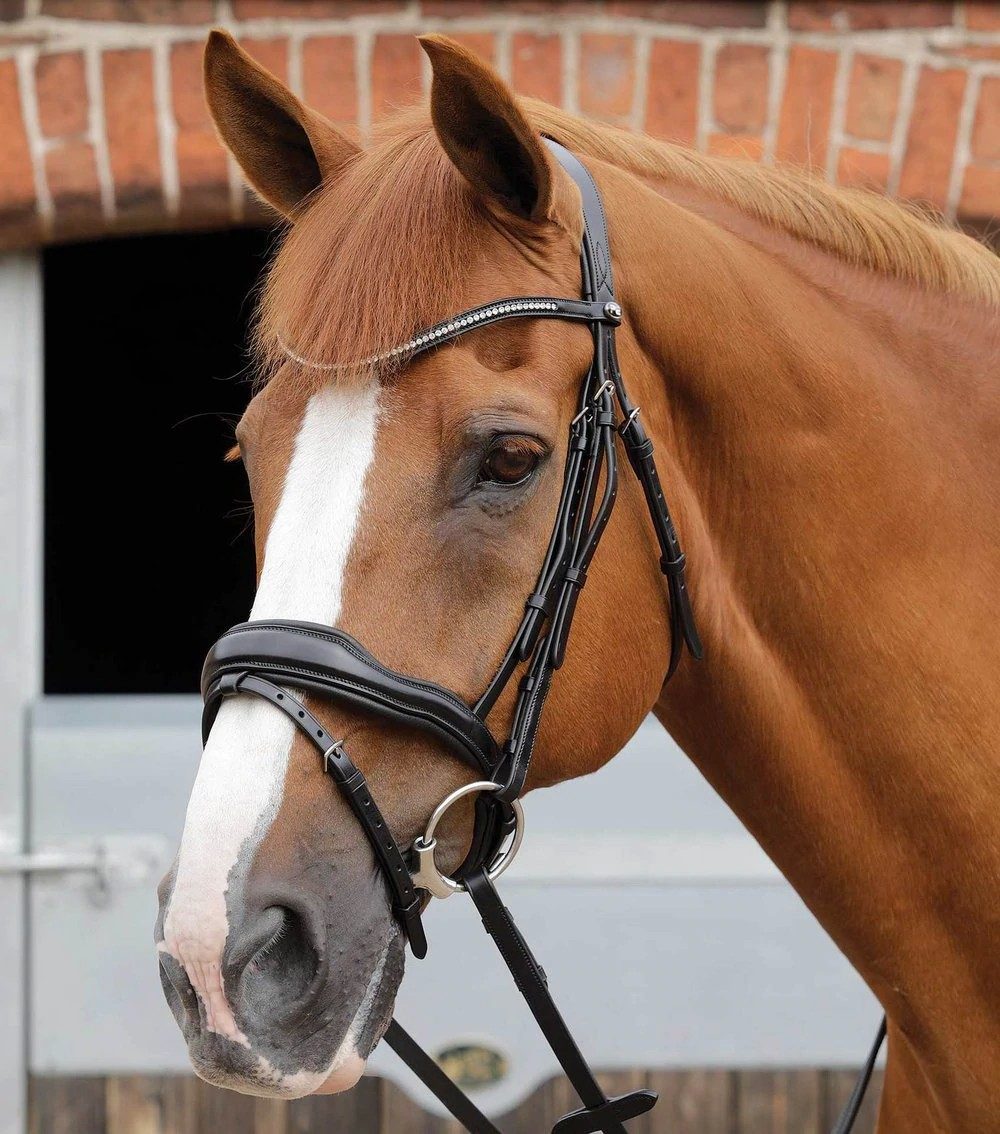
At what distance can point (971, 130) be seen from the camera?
8.62ft

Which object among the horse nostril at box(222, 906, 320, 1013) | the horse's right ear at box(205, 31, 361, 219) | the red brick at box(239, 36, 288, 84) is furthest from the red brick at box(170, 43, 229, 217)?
the horse nostril at box(222, 906, 320, 1013)

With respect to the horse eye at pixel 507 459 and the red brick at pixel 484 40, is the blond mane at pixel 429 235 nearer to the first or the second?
the horse eye at pixel 507 459

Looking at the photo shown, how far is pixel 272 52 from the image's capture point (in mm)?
2637

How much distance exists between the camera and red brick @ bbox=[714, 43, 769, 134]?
2621 millimetres

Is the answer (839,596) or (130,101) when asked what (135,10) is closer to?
(130,101)

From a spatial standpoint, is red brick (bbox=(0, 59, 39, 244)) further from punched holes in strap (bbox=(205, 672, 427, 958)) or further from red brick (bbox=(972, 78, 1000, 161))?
red brick (bbox=(972, 78, 1000, 161))

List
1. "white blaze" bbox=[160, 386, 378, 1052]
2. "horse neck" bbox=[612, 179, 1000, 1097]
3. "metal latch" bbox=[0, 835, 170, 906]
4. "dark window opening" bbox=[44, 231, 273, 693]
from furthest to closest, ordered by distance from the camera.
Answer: "dark window opening" bbox=[44, 231, 273, 693] → "metal latch" bbox=[0, 835, 170, 906] → "horse neck" bbox=[612, 179, 1000, 1097] → "white blaze" bbox=[160, 386, 378, 1052]

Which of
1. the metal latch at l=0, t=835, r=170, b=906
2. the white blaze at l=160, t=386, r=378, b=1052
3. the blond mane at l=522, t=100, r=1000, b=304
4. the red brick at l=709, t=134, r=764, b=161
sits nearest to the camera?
the white blaze at l=160, t=386, r=378, b=1052

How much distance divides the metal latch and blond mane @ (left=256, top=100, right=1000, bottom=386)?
1.75 meters

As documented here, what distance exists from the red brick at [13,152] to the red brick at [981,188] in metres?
2.07

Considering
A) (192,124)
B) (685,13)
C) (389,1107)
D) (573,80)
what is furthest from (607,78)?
(389,1107)

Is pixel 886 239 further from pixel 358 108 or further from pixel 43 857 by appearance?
pixel 43 857

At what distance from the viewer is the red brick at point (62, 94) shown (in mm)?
2621

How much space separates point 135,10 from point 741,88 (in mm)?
1359
